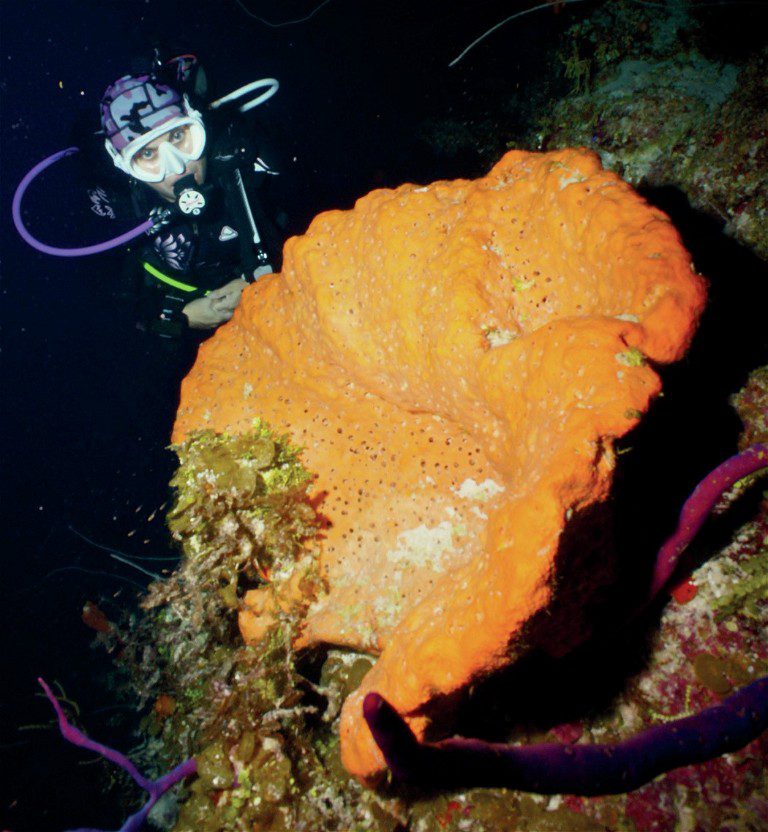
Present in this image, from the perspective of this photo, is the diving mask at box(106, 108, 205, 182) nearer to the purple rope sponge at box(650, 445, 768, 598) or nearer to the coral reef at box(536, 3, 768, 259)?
the coral reef at box(536, 3, 768, 259)

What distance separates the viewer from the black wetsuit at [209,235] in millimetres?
5266

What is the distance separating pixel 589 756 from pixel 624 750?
189 millimetres

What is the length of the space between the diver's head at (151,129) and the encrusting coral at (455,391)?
3.30m

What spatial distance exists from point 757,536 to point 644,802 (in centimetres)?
146

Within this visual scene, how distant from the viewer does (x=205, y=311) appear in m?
6.30

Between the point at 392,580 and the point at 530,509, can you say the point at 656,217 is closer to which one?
the point at 530,509

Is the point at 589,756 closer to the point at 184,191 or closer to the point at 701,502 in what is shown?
the point at 701,502

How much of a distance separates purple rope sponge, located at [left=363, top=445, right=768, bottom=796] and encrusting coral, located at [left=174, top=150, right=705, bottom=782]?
0.20 m

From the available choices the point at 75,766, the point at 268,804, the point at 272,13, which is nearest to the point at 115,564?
the point at 75,766

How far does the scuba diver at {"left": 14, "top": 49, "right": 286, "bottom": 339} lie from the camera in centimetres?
542

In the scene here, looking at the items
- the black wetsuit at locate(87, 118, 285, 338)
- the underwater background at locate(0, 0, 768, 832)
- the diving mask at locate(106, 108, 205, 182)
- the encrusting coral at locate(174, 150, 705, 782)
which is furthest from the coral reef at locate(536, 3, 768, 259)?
the diving mask at locate(106, 108, 205, 182)

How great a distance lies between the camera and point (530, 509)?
1.51 metres

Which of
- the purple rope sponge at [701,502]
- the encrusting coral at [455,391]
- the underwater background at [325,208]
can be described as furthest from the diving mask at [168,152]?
the purple rope sponge at [701,502]

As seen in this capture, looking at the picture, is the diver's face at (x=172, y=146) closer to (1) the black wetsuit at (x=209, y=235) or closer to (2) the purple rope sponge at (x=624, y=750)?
(1) the black wetsuit at (x=209, y=235)
